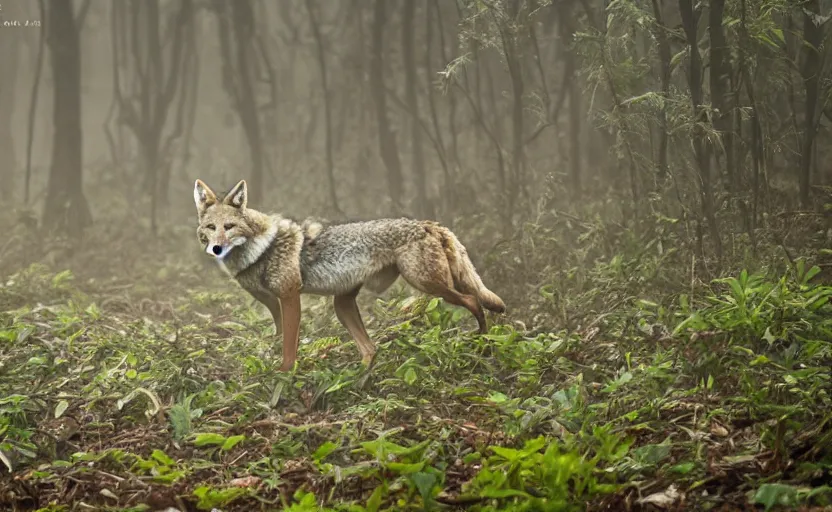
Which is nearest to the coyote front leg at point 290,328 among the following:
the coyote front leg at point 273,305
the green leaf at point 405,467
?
the coyote front leg at point 273,305

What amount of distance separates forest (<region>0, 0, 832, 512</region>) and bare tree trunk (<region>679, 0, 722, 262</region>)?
0.04 m

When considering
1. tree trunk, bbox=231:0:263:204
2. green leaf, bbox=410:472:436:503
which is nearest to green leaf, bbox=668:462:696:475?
green leaf, bbox=410:472:436:503

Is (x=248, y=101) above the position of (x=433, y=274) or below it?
above

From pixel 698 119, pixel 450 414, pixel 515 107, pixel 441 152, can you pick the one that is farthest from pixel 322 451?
pixel 441 152

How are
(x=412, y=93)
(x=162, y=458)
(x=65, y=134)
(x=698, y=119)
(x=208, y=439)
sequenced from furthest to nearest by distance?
(x=412, y=93)
(x=65, y=134)
(x=698, y=119)
(x=208, y=439)
(x=162, y=458)

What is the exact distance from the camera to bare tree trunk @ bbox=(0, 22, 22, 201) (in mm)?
22469

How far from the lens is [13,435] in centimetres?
566

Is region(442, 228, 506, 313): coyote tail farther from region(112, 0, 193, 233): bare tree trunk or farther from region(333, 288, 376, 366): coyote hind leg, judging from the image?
region(112, 0, 193, 233): bare tree trunk

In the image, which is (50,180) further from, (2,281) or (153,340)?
(153,340)

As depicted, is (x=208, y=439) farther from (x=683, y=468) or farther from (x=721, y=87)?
(x=721, y=87)

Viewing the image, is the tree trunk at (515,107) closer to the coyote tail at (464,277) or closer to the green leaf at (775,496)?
the coyote tail at (464,277)

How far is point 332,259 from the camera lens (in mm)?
7270

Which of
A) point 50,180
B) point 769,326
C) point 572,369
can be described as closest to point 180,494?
point 572,369

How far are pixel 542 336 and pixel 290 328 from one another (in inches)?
90.2
